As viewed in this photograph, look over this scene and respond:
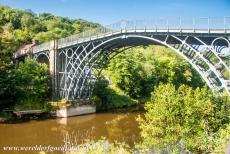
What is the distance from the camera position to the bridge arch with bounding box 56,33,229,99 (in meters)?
29.2

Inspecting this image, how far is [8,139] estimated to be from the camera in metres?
36.2

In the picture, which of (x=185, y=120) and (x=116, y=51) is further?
(x=116, y=51)

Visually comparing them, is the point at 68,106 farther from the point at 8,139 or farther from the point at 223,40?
the point at 223,40

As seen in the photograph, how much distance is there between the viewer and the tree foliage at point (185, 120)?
22.8m

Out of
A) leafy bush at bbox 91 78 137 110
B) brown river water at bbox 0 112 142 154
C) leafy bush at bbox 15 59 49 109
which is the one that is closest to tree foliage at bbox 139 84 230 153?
brown river water at bbox 0 112 142 154

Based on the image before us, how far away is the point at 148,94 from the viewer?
70750 millimetres

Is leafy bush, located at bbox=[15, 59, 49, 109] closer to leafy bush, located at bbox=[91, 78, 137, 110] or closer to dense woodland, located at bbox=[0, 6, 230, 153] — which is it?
dense woodland, located at bbox=[0, 6, 230, 153]

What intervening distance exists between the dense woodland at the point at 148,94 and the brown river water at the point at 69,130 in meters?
2.96

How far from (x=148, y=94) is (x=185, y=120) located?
155 feet

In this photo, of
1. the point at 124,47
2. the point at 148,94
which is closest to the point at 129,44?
the point at 124,47

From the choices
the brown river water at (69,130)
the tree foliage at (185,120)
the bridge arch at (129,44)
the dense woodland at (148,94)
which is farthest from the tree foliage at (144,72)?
the tree foliage at (185,120)

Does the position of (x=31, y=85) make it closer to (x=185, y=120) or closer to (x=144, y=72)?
(x=144, y=72)

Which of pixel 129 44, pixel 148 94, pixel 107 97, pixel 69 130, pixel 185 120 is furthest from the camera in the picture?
pixel 148 94

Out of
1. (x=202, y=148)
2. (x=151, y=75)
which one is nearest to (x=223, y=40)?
(x=202, y=148)
